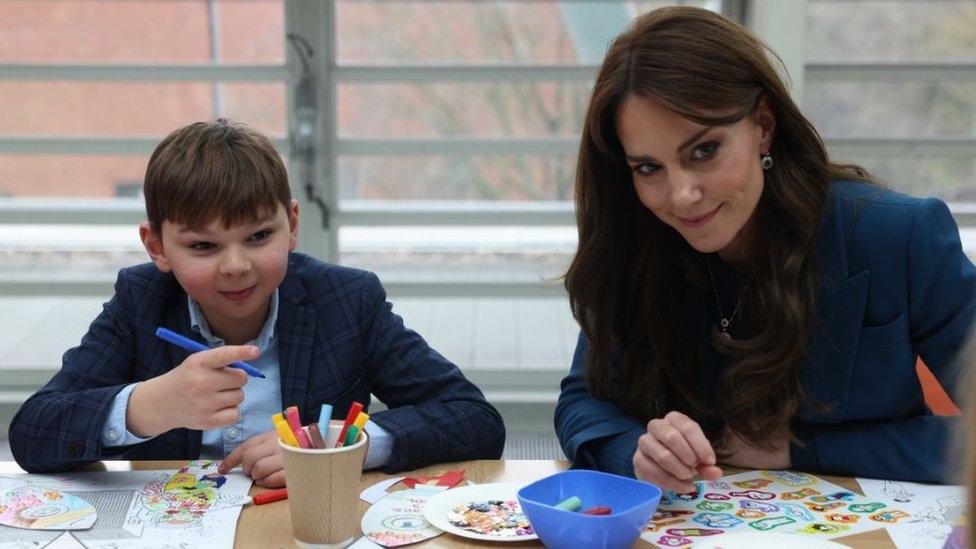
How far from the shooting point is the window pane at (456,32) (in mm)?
3398

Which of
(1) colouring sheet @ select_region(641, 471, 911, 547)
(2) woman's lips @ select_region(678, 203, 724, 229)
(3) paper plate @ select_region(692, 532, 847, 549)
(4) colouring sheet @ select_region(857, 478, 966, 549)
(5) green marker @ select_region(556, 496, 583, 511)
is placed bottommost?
(4) colouring sheet @ select_region(857, 478, 966, 549)

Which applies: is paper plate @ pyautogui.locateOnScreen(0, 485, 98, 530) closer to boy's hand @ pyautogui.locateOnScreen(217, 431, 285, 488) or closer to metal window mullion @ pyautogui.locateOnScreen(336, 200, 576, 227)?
boy's hand @ pyautogui.locateOnScreen(217, 431, 285, 488)

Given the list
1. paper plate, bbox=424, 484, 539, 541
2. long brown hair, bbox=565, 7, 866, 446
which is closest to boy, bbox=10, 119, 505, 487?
paper plate, bbox=424, 484, 539, 541

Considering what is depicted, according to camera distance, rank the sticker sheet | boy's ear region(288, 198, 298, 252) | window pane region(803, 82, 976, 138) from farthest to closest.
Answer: window pane region(803, 82, 976, 138)
boy's ear region(288, 198, 298, 252)
the sticker sheet

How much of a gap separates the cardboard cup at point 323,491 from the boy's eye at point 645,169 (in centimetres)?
58

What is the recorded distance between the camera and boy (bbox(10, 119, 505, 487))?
1511 mm

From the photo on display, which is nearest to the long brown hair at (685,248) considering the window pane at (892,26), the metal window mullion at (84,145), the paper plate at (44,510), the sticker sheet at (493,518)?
the sticker sheet at (493,518)

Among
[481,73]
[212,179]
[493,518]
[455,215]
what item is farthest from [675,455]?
[481,73]

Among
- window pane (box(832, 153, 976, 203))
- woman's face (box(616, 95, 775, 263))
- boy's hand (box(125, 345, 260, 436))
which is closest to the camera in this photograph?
boy's hand (box(125, 345, 260, 436))

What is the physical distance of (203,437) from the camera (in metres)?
1.75

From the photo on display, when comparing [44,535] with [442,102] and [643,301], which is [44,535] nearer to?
[643,301]

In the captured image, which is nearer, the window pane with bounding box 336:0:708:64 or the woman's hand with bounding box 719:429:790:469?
the woman's hand with bounding box 719:429:790:469

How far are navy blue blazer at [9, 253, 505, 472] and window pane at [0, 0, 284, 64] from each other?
173 cm

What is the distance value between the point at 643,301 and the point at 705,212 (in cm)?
18
